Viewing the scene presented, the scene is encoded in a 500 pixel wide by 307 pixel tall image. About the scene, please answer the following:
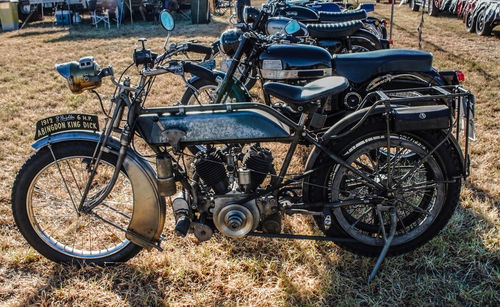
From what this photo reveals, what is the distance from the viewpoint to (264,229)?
267 cm

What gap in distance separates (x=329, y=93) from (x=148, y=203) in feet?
4.25

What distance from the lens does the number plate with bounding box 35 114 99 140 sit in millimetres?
2473

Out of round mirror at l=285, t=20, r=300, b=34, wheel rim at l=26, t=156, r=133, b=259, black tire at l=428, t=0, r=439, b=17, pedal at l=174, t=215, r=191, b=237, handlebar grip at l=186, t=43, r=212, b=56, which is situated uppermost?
black tire at l=428, t=0, r=439, b=17

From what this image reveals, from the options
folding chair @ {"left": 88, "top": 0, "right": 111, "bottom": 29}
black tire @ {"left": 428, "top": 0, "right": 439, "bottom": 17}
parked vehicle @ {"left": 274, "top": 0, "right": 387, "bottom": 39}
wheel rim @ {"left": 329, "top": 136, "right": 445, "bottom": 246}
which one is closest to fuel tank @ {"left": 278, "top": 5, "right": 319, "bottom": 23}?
parked vehicle @ {"left": 274, "top": 0, "right": 387, "bottom": 39}

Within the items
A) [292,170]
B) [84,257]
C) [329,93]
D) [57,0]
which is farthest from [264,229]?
[57,0]

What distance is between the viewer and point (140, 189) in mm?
2529

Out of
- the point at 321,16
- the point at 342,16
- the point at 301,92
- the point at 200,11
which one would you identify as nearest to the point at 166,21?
the point at 301,92

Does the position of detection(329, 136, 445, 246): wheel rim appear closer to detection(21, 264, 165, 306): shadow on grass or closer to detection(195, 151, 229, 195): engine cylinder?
detection(195, 151, 229, 195): engine cylinder

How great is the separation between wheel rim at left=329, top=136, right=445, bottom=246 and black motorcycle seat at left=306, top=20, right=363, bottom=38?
284 centimetres

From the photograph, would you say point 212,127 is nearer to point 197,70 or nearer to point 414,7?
point 197,70

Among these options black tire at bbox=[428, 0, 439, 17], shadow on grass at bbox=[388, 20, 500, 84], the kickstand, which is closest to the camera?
the kickstand

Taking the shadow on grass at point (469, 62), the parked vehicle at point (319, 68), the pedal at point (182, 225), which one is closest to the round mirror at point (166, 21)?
the parked vehicle at point (319, 68)

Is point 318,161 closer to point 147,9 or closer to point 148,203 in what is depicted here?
point 148,203

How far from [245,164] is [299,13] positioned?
4022 millimetres
